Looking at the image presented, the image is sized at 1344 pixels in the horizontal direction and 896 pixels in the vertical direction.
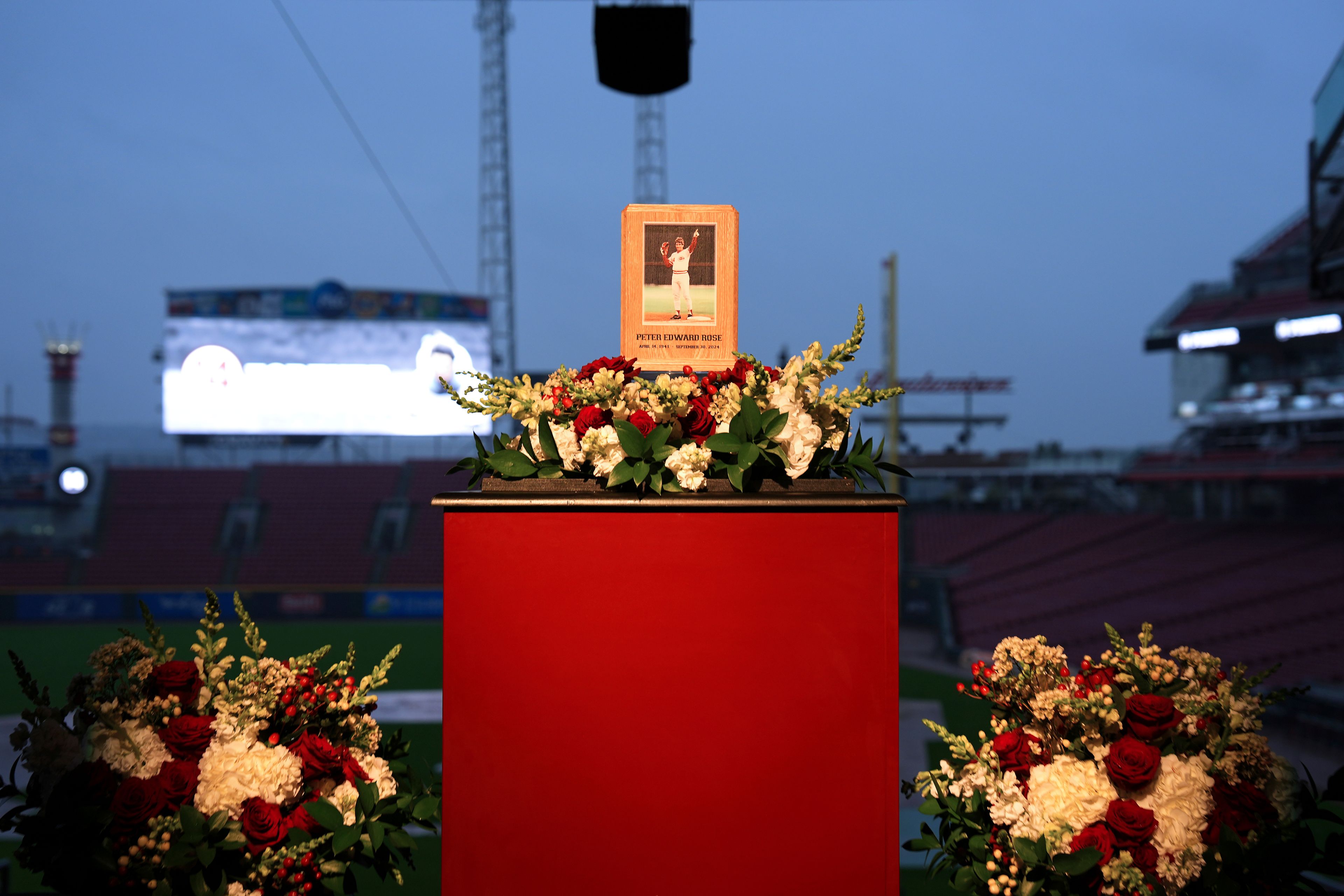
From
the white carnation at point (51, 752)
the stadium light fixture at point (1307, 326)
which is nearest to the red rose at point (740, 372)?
the white carnation at point (51, 752)

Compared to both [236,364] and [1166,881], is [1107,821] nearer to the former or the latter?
[1166,881]

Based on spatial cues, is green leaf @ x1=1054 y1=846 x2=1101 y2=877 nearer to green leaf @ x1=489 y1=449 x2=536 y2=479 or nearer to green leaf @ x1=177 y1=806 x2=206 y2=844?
green leaf @ x1=489 y1=449 x2=536 y2=479

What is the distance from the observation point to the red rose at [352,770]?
1708 mm

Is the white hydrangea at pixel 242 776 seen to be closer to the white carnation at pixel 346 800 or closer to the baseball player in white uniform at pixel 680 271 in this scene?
the white carnation at pixel 346 800

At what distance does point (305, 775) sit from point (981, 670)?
1435 millimetres

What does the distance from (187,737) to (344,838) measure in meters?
0.37

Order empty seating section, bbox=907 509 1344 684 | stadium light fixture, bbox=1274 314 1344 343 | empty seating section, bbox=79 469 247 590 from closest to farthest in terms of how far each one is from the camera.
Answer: empty seating section, bbox=907 509 1344 684
stadium light fixture, bbox=1274 314 1344 343
empty seating section, bbox=79 469 247 590

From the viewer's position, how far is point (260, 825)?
1565mm

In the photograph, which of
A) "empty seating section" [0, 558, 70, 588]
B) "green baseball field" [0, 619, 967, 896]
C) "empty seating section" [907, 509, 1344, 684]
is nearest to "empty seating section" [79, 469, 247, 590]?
"empty seating section" [0, 558, 70, 588]

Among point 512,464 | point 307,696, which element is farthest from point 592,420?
point 307,696

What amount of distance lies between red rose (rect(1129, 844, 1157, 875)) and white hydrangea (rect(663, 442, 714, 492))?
3.40 feet

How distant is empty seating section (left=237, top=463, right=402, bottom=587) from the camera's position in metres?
21.0

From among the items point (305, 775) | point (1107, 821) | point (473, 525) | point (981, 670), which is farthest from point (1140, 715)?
point (305, 775)

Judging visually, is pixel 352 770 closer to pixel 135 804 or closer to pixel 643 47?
pixel 135 804
